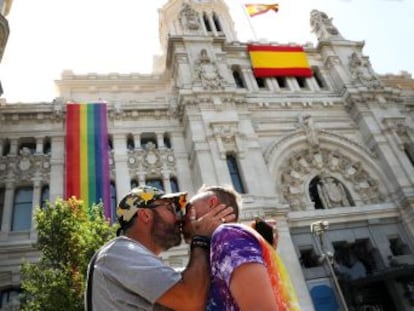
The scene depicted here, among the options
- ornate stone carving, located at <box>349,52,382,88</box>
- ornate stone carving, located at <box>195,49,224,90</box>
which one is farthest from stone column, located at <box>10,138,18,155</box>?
ornate stone carving, located at <box>349,52,382,88</box>

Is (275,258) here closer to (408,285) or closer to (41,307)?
(41,307)

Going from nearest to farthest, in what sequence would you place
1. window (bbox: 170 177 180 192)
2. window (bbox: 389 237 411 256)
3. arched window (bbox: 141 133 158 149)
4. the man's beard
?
the man's beard → window (bbox: 389 237 411 256) → window (bbox: 170 177 180 192) → arched window (bbox: 141 133 158 149)

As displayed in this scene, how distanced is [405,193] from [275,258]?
68.2 feet

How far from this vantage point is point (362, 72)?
26766mm

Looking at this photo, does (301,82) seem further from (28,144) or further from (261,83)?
(28,144)

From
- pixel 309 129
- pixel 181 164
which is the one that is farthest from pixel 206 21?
pixel 181 164

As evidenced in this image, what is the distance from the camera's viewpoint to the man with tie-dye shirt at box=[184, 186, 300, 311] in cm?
229

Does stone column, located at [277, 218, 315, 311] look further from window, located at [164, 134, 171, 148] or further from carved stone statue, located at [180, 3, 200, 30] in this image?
carved stone statue, located at [180, 3, 200, 30]

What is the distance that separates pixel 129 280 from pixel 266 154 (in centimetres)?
1942

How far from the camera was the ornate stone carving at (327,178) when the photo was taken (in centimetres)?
2112

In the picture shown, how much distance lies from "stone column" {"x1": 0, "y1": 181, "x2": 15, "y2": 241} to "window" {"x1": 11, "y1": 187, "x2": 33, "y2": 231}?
13.2 inches

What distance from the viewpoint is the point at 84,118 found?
21547mm

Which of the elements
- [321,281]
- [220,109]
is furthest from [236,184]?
[321,281]

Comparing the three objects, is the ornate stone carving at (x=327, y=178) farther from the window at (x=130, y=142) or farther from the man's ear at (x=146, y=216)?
the man's ear at (x=146, y=216)
